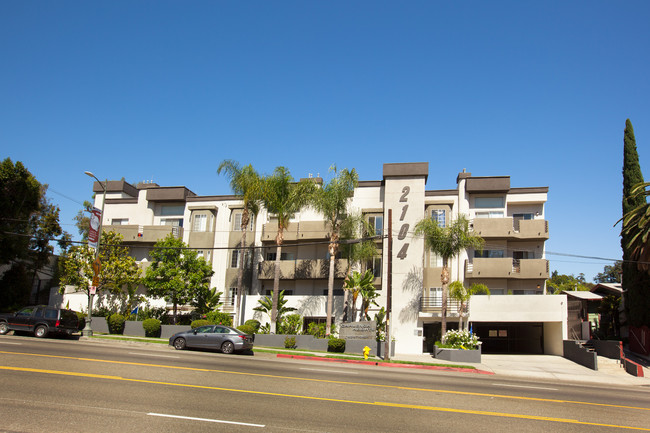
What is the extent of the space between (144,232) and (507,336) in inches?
1210

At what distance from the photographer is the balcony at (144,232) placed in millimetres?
40031

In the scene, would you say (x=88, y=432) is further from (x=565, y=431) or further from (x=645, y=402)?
(x=645, y=402)

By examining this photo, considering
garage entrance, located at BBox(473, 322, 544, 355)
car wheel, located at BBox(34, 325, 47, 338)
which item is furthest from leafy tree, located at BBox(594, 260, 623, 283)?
car wheel, located at BBox(34, 325, 47, 338)

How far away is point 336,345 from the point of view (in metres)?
29.4

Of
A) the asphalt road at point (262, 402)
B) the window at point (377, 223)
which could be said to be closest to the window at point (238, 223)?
the window at point (377, 223)

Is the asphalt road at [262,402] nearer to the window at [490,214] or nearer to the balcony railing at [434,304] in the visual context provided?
the balcony railing at [434,304]

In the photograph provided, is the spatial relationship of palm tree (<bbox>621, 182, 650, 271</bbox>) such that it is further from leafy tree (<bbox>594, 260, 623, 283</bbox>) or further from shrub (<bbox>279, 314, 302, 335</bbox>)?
leafy tree (<bbox>594, 260, 623, 283</bbox>)

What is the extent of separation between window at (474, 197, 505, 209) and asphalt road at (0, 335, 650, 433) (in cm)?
2164

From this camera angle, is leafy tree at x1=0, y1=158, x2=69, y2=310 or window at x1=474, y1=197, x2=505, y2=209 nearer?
leafy tree at x1=0, y1=158, x2=69, y2=310

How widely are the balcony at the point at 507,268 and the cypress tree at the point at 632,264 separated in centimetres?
519

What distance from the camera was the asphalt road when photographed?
29.1 ft

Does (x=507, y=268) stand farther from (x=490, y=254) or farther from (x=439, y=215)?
(x=439, y=215)

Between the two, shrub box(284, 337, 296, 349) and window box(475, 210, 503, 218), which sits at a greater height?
window box(475, 210, 503, 218)

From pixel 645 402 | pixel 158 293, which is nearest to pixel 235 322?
pixel 158 293
